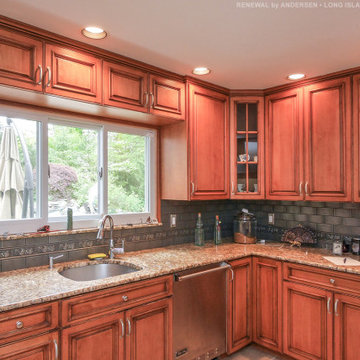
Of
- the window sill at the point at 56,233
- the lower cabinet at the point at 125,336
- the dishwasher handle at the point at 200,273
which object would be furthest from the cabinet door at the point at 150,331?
the window sill at the point at 56,233

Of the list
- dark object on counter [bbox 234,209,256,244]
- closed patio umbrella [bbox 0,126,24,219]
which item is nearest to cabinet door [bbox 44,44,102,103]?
closed patio umbrella [bbox 0,126,24,219]

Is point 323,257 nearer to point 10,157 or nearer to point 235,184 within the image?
point 235,184

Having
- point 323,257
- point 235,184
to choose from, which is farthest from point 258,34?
point 323,257

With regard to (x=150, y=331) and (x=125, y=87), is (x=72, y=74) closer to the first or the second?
(x=125, y=87)

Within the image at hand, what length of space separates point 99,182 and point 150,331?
122 centimetres

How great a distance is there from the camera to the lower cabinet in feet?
5.54

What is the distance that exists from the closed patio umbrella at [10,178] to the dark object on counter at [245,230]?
6.57 ft

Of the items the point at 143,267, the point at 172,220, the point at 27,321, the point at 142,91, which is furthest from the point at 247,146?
the point at 27,321

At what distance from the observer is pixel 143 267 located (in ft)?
7.07

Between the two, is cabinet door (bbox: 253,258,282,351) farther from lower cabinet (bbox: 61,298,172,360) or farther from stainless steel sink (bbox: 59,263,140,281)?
stainless steel sink (bbox: 59,263,140,281)

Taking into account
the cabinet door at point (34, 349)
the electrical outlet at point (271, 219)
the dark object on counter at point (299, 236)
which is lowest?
the cabinet door at point (34, 349)

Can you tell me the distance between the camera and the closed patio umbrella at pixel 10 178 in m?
2.13

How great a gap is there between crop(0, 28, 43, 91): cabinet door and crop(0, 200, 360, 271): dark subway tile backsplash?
40.2 inches

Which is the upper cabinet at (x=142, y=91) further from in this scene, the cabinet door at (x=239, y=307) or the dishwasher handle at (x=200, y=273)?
the cabinet door at (x=239, y=307)
